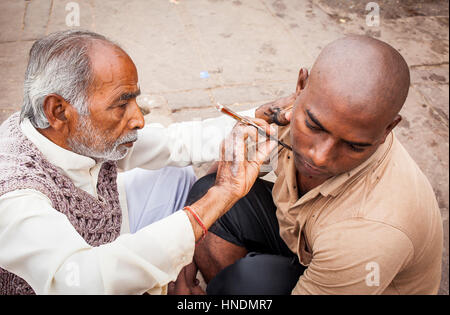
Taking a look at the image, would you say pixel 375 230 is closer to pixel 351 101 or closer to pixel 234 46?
pixel 351 101

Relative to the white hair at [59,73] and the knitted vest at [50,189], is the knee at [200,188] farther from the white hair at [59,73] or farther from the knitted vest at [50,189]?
the white hair at [59,73]

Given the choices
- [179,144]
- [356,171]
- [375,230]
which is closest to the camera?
[375,230]

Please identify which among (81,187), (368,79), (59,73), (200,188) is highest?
(368,79)

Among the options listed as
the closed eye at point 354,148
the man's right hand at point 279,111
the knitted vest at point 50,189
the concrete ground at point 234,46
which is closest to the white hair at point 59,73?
the knitted vest at point 50,189

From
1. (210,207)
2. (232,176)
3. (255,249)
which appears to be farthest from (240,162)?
(255,249)

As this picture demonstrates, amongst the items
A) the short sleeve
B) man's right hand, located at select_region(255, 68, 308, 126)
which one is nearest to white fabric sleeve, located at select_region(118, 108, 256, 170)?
man's right hand, located at select_region(255, 68, 308, 126)

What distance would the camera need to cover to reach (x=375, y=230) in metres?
1.38

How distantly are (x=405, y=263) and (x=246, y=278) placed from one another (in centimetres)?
79

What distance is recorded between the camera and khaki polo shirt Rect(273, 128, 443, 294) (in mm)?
1380

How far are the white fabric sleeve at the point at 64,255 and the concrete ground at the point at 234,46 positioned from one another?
62.6 inches

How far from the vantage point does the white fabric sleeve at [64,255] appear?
4.16ft

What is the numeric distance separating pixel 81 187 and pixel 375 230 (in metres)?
1.34
